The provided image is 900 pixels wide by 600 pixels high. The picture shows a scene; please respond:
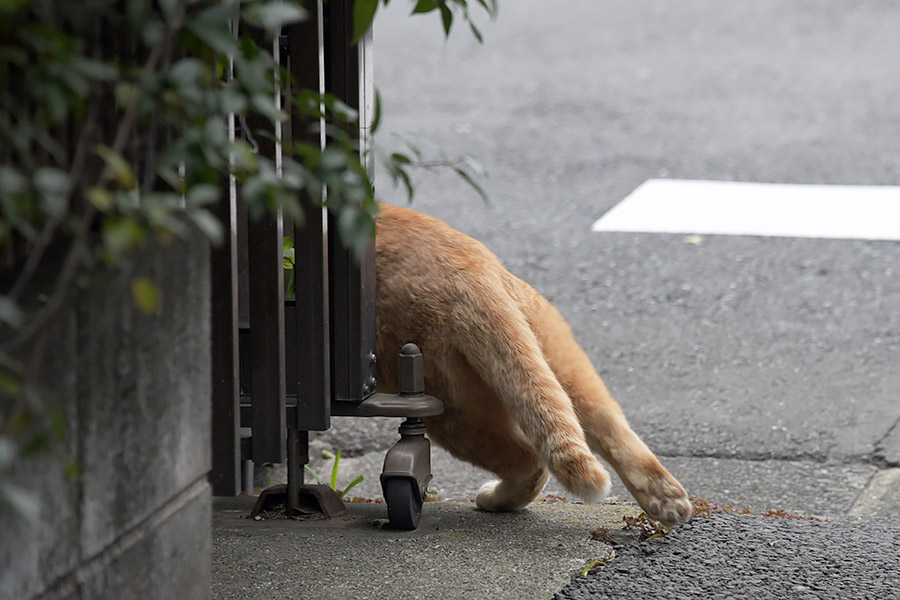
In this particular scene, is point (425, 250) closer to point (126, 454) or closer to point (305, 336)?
point (305, 336)

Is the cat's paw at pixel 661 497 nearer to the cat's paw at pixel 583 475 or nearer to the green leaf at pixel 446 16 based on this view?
the cat's paw at pixel 583 475

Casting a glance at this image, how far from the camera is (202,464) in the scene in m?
2.31

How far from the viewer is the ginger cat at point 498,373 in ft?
10.3

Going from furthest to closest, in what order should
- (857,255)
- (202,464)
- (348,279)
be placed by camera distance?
1. (857,255)
2. (348,279)
3. (202,464)

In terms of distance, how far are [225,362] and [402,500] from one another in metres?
0.65

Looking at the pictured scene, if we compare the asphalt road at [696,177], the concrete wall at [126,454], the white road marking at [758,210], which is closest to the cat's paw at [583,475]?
the concrete wall at [126,454]

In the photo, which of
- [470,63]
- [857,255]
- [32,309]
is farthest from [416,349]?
[470,63]

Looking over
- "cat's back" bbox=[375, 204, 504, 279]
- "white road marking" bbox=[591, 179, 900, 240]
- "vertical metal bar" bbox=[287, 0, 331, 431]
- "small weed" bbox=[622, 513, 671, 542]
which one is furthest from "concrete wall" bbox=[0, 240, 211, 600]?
"white road marking" bbox=[591, 179, 900, 240]

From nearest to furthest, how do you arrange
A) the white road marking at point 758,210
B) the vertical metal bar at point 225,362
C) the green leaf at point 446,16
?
the green leaf at point 446,16
the vertical metal bar at point 225,362
the white road marking at point 758,210

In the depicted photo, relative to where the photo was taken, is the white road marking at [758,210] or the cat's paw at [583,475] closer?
the cat's paw at [583,475]

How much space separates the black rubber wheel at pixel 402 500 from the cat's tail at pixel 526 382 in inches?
13.3

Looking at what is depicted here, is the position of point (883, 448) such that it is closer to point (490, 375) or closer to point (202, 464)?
point (490, 375)

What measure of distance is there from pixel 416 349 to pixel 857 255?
14.0ft

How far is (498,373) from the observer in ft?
10.4
